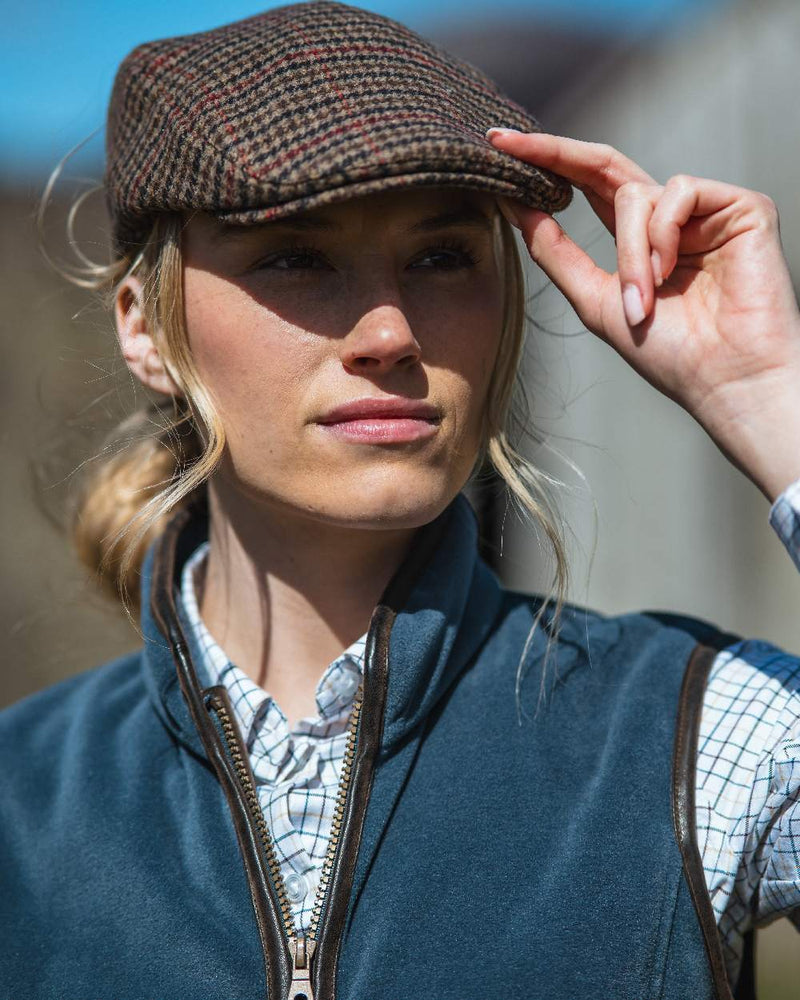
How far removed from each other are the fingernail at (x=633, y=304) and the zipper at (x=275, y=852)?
0.67 metres

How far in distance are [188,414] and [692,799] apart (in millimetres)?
976

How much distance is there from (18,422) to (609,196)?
549 centimetres

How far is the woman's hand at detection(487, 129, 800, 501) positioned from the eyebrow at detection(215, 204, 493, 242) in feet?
0.43

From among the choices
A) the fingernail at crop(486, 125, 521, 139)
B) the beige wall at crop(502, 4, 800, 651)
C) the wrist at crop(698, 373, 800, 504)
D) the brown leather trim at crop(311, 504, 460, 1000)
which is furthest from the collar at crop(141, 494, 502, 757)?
the beige wall at crop(502, 4, 800, 651)

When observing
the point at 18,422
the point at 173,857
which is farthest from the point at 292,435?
the point at 18,422

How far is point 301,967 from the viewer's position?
1.46 meters

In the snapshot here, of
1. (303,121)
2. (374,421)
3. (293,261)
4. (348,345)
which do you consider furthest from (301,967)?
(303,121)

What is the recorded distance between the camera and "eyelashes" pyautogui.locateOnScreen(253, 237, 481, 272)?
1.58 metres

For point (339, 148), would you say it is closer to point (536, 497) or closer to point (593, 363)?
point (536, 497)

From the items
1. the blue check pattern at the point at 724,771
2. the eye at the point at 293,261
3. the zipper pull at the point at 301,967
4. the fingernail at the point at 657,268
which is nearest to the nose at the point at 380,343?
the eye at the point at 293,261

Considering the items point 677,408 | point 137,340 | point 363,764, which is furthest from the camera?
point 677,408

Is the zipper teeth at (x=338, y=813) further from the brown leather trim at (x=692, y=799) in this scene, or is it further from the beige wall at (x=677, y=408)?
the beige wall at (x=677, y=408)

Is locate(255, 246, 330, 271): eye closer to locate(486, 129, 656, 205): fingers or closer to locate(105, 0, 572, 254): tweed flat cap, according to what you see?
locate(105, 0, 572, 254): tweed flat cap

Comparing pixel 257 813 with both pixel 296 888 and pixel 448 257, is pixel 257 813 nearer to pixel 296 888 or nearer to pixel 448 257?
pixel 296 888
